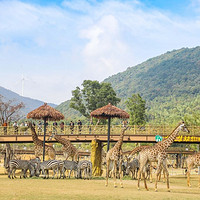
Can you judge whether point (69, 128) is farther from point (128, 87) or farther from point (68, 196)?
point (128, 87)

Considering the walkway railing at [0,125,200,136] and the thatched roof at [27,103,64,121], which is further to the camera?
the walkway railing at [0,125,200,136]

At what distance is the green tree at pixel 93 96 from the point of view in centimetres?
7875

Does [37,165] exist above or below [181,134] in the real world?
below

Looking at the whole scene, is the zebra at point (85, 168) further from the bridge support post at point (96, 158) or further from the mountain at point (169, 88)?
the mountain at point (169, 88)

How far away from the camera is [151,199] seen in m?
15.6

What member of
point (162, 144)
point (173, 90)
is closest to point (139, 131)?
point (162, 144)

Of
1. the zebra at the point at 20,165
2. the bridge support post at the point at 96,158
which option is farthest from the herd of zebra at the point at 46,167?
the bridge support post at the point at 96,158

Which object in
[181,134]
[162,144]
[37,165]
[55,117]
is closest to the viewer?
[162,144]

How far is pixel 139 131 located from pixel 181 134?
11.7ft

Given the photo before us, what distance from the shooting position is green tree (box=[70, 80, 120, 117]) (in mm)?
78750

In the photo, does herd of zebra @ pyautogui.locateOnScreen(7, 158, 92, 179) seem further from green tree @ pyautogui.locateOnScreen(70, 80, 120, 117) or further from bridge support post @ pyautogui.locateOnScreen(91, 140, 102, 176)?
green tree @ pyautogui.locateOnScreen(70, 80, 120, 117)

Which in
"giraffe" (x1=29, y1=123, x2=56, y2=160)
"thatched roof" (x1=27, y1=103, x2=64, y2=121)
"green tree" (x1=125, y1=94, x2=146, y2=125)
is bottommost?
"giraffe" (x1=29, y1=123, x2=56, y2=160)

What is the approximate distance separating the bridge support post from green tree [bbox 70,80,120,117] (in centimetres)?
4578

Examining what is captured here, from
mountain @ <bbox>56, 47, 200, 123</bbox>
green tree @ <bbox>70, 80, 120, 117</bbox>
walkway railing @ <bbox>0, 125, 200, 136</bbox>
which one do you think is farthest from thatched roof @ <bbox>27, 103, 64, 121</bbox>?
mountain @ <bbox>56, 47, 200, 123</bbox>
